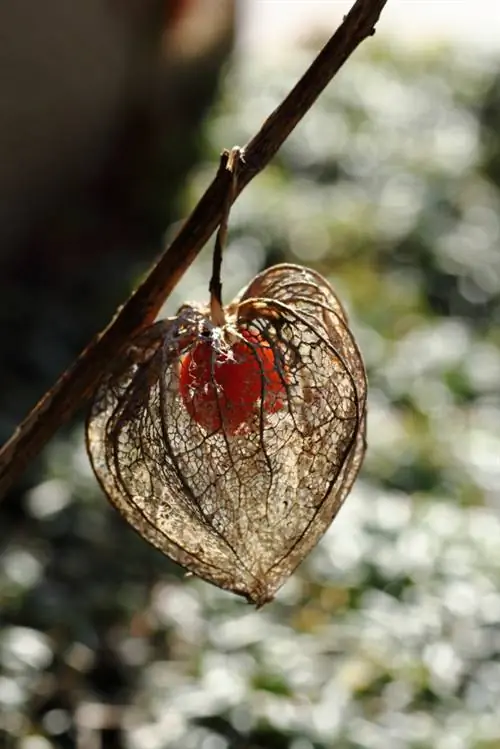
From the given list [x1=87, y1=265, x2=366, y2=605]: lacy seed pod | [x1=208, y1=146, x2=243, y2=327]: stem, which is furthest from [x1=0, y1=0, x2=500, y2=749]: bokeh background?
[x1=208, y1=146, x2=243, y2=327]: stem

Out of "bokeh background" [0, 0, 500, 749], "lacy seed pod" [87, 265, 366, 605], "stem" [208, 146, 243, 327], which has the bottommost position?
"lacy seed pod" [87, 265, 366, 605]

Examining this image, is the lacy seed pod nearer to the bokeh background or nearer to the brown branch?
the brown branch

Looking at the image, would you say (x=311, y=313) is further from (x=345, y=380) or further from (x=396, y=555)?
(x=396, y=555)

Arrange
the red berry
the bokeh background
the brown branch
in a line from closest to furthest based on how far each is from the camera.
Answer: the brown branch → the red berry → the bokeh background

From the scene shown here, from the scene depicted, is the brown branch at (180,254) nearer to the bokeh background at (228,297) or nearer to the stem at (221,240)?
the stem at (221,240)

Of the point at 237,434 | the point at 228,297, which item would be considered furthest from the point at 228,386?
the point at 228,297

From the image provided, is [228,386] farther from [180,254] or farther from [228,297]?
[228,297]

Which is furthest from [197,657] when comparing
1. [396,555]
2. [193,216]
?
[193,216]

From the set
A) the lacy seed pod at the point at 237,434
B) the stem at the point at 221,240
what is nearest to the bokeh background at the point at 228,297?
the lacy seed pod at the point at 237,434
